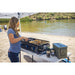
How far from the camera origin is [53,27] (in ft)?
10.2

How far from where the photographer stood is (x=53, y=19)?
3152 millimetres

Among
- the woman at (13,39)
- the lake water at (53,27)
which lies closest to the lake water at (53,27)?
the lake water at (53,27)

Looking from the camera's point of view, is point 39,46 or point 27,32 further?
point 27,32

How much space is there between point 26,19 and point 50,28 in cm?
69

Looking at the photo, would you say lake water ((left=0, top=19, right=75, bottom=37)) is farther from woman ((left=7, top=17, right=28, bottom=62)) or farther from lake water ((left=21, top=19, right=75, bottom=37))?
woman ((left=7, top=17, right=28, bottom=62))

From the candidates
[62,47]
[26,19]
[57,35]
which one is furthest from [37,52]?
[26,19]

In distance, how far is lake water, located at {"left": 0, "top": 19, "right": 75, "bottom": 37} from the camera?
302 centimetres

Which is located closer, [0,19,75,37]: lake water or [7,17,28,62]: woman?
[7,17,28,62]: woman

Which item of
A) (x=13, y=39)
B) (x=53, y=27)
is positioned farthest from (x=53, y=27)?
(x=13, y=39)

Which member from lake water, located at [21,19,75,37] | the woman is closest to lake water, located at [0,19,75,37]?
lake water, located at [21,19,75,37]

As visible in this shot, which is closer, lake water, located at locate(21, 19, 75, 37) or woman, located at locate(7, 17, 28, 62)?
woman, located at locate(7, 17, 28, 62)

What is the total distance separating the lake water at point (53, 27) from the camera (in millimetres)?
3023

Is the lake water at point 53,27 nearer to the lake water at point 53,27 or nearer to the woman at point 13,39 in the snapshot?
the lake water at point 53,27
